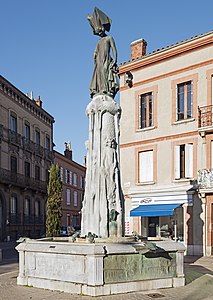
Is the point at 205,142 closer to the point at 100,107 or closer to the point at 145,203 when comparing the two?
the point at 145,203

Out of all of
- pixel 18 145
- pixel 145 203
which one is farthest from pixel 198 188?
pixel 18 145

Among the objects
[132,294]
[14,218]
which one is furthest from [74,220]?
[132,294]

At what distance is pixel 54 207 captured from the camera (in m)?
29.5

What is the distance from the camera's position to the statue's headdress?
1148 cm

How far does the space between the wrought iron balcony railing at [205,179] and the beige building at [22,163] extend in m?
19.2

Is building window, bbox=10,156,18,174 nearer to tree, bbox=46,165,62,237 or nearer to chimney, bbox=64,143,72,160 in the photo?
tree, bbox=46,165,62,237

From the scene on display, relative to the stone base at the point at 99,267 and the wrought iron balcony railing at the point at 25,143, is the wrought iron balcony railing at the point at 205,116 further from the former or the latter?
the wrought iron balcony railing at the point at 25,143

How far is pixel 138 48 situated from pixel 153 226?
10.4 meters

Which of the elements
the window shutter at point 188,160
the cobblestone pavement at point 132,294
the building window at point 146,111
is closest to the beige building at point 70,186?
the building window at point 146,111

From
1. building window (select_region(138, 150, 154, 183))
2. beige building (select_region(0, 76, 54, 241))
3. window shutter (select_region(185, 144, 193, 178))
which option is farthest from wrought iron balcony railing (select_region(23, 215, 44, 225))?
window shutter (select_region(185, 144, 193, 178))

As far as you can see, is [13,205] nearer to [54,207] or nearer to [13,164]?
[13,164]

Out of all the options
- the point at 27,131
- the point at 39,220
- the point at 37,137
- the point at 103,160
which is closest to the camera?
the point at 103,160

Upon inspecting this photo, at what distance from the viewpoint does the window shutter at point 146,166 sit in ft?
72.9

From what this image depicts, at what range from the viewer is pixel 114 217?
34.0 feet
